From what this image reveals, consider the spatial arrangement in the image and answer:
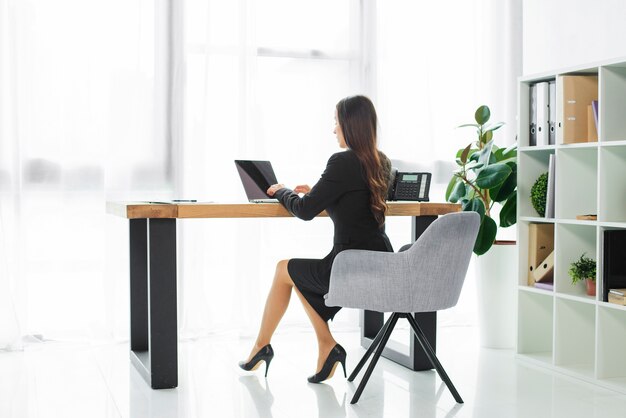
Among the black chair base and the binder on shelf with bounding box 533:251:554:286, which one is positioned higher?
the binder on shelf with bounding box 533:251:554:286

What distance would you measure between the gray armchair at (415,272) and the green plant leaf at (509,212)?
1.15m

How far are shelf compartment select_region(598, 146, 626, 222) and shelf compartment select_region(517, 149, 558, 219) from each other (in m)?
0.46

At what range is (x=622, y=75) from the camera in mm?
3113

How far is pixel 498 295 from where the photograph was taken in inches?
152

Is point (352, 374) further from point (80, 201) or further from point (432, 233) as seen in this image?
point (80, 201)

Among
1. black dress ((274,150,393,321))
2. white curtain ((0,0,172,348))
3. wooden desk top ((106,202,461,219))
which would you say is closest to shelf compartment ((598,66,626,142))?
black dress ((274,150,393,321))

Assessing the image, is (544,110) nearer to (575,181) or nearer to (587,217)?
(575,181)

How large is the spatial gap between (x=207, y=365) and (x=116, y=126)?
1.34 meters

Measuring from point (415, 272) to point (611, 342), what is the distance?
1067 millimetres

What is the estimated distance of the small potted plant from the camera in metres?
3.24

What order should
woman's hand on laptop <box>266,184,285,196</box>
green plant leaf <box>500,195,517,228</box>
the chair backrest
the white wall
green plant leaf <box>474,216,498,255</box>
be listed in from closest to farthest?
the chair backrest → woman's hand on laptop <box>266,184,285,196</box> → green plant leaf <box>474,216,498,255</box> → green plant leaf <box>500,195,517,228</box> → the white wall

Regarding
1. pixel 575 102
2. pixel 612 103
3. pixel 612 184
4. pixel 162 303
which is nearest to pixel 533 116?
pixel 575 102

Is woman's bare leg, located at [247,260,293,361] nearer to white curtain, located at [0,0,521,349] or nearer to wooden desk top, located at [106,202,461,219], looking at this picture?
wooden desk top, located at [106,202,461,219]

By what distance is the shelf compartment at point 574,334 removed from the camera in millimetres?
3342
